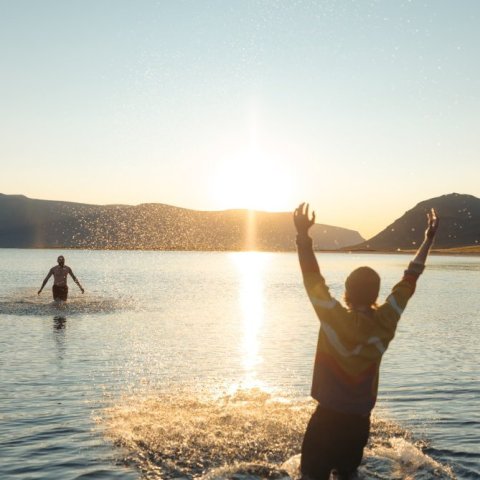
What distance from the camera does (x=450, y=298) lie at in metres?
51.5

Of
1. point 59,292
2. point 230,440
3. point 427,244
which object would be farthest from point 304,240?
point 59,292

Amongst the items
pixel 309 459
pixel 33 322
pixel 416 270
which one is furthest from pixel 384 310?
pixel 33 322

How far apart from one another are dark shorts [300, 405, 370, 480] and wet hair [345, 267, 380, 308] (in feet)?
3.63

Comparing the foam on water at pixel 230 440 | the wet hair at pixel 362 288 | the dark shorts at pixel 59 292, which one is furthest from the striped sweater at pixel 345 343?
the dark shorts at pixel 59 292

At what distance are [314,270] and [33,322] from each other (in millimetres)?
25649

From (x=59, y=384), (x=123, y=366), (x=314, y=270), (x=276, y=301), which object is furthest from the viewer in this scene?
(x=276, y=301)

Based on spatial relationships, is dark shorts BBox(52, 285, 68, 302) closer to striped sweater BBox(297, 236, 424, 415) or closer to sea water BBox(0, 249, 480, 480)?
sea water BBox(0, 249, 480, 480)

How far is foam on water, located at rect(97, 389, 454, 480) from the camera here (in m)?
9.21

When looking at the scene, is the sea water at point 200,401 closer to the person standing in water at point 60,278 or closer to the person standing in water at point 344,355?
the person standing in water at point 60,278

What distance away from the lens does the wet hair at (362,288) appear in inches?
235

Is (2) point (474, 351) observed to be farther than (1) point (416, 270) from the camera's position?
Yes

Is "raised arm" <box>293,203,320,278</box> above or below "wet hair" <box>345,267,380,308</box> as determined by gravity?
above

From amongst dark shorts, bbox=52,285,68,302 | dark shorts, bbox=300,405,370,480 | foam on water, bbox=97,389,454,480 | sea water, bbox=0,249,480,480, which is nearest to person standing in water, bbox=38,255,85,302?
dark shorts, bbox=52,285,68,302

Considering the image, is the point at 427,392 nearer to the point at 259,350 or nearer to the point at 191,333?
the point at 259,350
